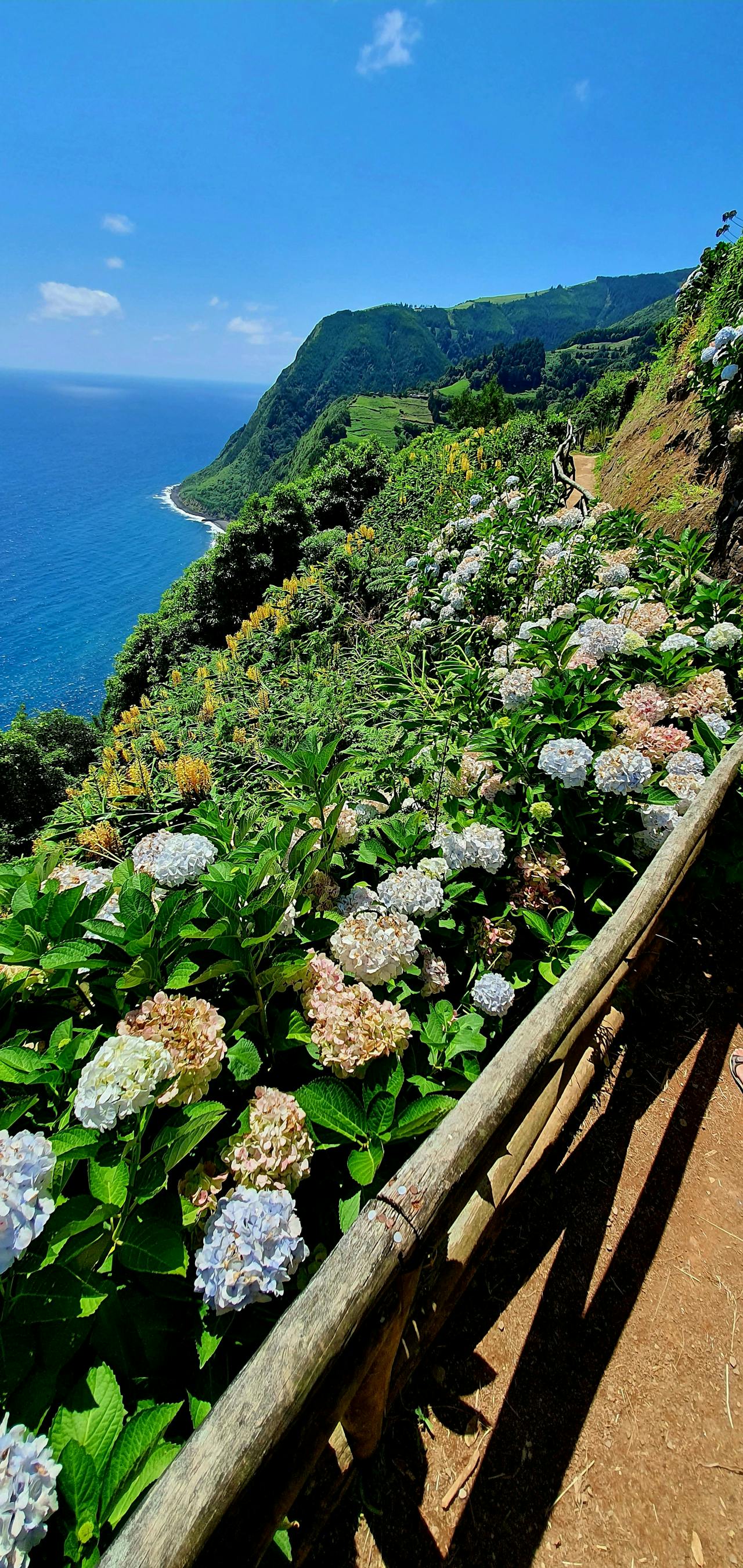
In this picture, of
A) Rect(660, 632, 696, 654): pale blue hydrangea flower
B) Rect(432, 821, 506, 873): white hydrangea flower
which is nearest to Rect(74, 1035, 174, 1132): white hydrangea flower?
Rect(432, 821, 506, 873): white hydrangea flower

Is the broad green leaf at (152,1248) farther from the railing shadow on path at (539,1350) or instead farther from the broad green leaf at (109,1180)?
the railing shadow on path at (539,1350)

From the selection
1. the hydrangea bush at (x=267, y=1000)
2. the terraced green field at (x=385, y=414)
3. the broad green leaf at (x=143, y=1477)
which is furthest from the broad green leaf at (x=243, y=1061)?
the terraced green field at (x=385, y=414)

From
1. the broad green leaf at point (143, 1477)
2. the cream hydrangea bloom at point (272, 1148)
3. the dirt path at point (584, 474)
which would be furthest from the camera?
the dirt path at point (584, 474)

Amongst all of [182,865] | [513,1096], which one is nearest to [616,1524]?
[513,1096]

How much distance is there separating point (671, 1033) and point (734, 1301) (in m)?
0.89

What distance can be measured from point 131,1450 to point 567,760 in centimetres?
168

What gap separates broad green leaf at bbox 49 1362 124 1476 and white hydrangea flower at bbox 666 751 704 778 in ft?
6.57

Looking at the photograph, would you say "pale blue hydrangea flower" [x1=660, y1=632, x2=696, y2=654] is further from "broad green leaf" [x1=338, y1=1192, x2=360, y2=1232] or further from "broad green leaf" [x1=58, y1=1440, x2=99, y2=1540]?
"broad green leaf" [x1=58, y1=1440, x2=99, y2=1540]

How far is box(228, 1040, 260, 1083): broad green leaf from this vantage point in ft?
3.67

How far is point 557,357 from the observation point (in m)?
119

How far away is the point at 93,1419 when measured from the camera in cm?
77

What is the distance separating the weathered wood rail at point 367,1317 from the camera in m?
0.67

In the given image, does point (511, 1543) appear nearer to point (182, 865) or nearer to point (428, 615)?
point (182, 865)

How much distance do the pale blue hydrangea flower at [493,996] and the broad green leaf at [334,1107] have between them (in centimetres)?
54
